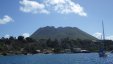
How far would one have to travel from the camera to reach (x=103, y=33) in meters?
135

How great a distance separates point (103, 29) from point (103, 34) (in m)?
2.72

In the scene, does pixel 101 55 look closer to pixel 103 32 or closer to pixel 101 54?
pixel 101 54

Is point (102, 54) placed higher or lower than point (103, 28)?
lower

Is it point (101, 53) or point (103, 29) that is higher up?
point (103, 29)

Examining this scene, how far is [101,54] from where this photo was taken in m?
139

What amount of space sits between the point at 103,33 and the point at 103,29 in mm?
2140

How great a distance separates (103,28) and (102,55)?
1283 cm

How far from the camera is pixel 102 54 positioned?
138 metres

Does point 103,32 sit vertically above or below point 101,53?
above

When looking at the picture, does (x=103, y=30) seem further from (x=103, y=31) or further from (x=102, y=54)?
(x=102, y=54)

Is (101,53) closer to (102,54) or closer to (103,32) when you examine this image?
(102,54)

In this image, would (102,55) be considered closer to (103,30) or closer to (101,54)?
(101,54)

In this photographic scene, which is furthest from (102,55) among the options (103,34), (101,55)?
(103,34)

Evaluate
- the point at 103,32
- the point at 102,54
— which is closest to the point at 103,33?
the point at 103,32
